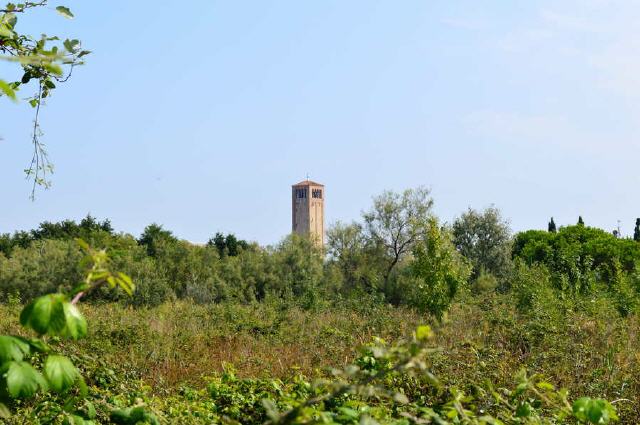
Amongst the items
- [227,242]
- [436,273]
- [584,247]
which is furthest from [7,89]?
[227,242]

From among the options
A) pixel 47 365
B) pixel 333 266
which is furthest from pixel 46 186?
pixel 333 266

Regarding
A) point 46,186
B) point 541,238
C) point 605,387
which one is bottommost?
point 605,387

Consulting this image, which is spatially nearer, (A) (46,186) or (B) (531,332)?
(A) (46,186)

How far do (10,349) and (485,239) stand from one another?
32.2 meters

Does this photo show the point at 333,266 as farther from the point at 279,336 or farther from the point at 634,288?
the point at 279,336

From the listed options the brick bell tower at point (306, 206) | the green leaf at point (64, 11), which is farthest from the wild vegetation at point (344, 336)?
the brick bell tower at point (306, 206)

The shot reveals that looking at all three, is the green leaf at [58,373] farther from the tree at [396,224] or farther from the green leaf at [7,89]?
the tree at [396,224]

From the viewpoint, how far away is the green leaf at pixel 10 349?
1946 millimetres

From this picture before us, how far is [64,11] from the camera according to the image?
14.4 feet

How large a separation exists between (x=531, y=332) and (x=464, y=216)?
24.6 m

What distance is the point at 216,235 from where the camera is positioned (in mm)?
35219

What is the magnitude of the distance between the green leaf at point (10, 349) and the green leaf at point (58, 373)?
0.07 metres

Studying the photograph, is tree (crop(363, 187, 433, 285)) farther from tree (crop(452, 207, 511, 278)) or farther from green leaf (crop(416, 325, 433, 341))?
green leaf (crop(416, 325, 433, 341))

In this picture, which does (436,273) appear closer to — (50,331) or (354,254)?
(354,254)
